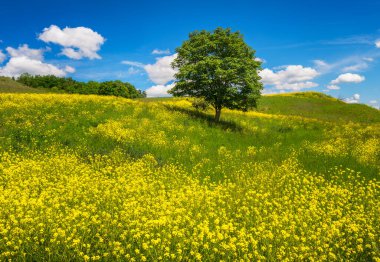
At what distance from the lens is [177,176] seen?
44.5 ft

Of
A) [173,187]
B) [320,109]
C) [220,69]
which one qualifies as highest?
[220,69]


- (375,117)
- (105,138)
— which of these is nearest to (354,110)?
(375,117)

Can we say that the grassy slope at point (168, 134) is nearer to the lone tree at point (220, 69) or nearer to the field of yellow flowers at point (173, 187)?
the field of yellow flowers at point (173, 187)

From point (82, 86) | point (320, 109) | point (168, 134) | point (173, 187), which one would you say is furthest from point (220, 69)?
point (82, 86)

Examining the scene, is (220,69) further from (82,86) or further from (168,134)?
(82,86)

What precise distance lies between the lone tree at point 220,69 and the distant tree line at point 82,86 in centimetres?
6960

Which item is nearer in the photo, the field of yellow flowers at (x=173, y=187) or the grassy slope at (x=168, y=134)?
the field of yellow flowers at (x=173, y=187)

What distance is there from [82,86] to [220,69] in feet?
285

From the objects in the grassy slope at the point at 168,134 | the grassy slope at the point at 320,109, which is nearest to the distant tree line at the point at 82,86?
the grassy slope at the point at 320,109

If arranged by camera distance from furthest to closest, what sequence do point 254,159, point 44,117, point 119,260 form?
point 44,117 → point 254,159 → point 119,260

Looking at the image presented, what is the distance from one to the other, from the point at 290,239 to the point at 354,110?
49.9 meters

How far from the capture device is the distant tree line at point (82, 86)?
96625 mm

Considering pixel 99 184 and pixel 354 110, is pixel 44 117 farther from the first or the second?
pixel 354 110

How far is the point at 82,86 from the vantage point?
337ft
